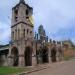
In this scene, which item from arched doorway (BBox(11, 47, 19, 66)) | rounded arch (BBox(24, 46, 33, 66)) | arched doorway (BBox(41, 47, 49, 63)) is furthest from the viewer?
arched doorway (BBox(41, 47, 49, 63))

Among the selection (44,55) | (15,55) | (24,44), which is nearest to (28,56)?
(15,55)

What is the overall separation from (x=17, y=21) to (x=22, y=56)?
17.7 metres

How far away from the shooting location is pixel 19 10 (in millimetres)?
55812

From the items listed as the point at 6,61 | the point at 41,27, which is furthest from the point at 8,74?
the point at 41,27

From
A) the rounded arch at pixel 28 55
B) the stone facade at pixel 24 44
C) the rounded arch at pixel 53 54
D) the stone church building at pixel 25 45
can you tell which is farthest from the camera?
the rounded arch at pixel 53 54

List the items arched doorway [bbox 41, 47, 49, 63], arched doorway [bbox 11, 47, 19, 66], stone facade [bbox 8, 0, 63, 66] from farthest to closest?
arched doorway [bbox 41, 47, 49, 63], arched doorway [bbox 11, 47, 19, 66], stone facade [bbox 8, 0, 63, 66]

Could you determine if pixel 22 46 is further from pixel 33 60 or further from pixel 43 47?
pixel 43 47

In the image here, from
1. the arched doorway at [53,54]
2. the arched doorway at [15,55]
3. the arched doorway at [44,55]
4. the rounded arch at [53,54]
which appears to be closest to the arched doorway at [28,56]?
the arched doorway at [15,55]

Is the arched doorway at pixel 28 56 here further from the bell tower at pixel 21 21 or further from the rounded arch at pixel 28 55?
the bell tower at pixel 21 21

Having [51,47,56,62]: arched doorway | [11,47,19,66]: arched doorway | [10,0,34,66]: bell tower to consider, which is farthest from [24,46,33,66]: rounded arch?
[10,0,34,66]: bell tower

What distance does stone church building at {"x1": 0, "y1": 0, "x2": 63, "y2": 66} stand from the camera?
42.6 m

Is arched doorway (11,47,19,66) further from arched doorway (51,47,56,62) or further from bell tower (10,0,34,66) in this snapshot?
arched doorway (51,47,56,62)

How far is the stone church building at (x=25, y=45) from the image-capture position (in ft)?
140

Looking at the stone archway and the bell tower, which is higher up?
the bell tower
